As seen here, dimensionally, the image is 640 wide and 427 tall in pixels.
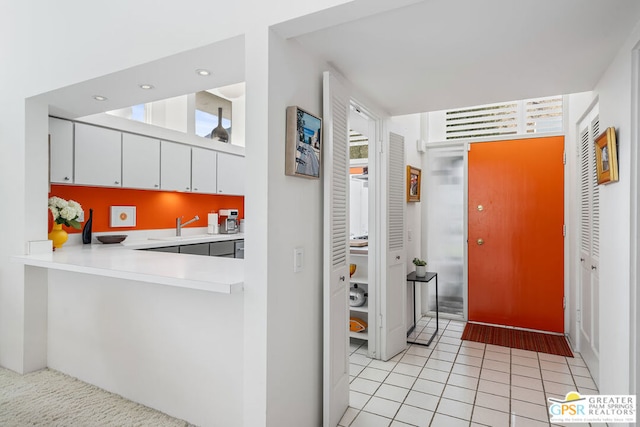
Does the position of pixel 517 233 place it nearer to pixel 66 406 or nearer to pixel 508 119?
pixel 508 119

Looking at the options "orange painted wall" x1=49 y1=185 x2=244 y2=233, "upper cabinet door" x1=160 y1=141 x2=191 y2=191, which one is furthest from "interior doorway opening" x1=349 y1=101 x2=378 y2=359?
"orange painted wall" x1=49 y1=185 x2=244 y2=233

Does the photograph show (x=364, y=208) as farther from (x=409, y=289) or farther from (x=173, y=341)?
(x=173, y=341)

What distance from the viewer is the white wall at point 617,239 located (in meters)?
1.83

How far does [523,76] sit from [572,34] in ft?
1.84

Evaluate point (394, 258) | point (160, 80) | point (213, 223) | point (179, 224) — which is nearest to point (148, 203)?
point (179, 224)

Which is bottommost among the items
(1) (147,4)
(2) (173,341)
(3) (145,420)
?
(3) (145,420)

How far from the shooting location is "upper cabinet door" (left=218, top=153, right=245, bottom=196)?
498 centimetres

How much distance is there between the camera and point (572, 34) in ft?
6.09

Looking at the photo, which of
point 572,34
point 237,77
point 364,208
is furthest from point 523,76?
point 364,208

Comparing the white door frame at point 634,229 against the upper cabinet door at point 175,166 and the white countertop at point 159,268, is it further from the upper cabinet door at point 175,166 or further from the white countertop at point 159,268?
the upper cabinet door at point 175,166

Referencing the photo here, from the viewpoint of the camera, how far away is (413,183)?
406 centimetres

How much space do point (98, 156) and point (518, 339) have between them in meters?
4.55

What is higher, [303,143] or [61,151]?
[61,151]

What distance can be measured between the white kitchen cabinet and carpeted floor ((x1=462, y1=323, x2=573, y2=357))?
354cm
